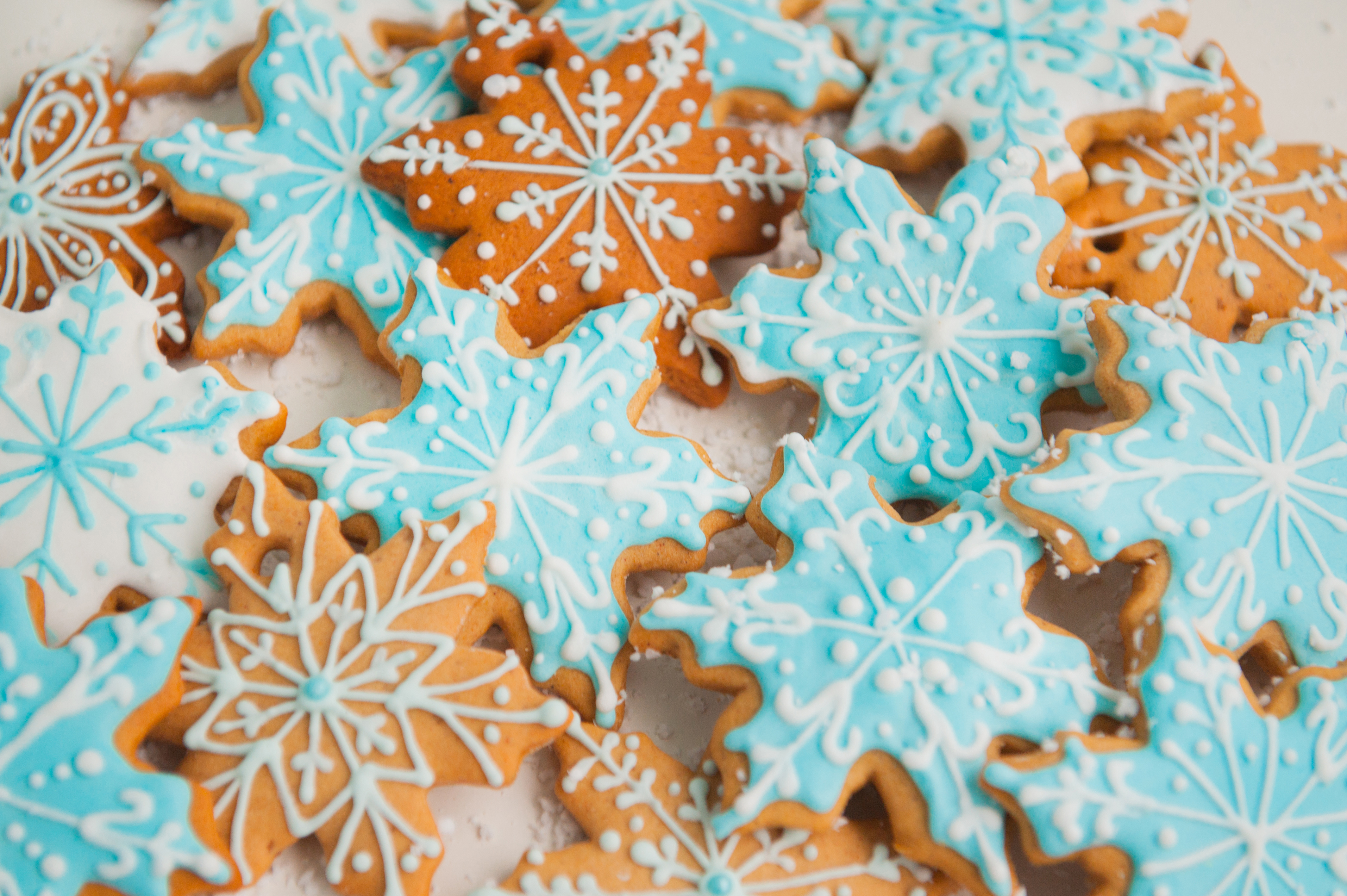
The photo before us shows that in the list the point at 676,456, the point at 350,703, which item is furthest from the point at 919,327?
the point at 350,703

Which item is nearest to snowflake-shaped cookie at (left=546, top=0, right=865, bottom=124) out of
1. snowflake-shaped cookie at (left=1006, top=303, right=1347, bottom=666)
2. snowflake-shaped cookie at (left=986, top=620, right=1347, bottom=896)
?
snowflake-shaped cookie at (left=1006, top=303, right=1347, bottom=666)

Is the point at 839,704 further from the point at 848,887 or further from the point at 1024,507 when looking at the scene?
the point at 1024,507

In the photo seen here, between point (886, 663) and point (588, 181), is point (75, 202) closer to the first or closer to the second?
point (588, 181)

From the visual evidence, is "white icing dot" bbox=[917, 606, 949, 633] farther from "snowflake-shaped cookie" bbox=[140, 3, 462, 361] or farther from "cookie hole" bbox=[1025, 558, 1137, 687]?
"snowflake-shaped cookie" bbox=[140, 3, 462, 361]

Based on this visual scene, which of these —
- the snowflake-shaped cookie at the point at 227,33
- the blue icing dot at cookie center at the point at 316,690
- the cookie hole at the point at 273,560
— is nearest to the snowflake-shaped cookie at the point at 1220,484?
the blue icing dot at cookie center at the point at 316,690

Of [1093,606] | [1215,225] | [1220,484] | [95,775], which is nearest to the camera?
[95,775]

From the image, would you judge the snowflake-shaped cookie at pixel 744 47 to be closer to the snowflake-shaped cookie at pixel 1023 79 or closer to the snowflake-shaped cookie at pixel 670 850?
the snowflake-shaped cookie at pixel 1023 79
